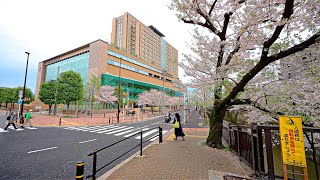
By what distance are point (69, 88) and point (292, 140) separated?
36.7m

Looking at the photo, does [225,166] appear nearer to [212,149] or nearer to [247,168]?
[247,168]

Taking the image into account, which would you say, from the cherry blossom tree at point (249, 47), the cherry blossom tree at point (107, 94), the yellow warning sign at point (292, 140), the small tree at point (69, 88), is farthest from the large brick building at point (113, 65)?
the yellow warning sign at point (292, 140)

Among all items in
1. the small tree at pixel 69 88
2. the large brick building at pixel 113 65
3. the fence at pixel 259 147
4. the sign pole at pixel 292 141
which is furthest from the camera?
the large brick building at pixel 113 65

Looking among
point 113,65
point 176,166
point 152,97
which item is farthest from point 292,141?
point 152,97

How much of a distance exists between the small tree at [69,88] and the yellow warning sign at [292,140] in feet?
119

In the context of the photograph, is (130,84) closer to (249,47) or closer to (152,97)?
(152,97)

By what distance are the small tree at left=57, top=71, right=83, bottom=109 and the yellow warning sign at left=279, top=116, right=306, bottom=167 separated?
119 feet

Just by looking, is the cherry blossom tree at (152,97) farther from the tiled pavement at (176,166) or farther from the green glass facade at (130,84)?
the tiled pavement at (176,166)

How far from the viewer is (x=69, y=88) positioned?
108 feet

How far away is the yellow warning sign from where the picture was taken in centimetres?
290

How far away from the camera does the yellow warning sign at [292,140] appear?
9.51 feet

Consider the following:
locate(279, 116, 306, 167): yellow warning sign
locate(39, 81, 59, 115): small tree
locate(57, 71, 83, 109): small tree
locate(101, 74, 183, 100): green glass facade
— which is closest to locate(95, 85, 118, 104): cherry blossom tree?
locate(101, 74, 183, 100): green glass facade

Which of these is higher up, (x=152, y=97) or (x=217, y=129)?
(x=152, y=97)

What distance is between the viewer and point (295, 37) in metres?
5.40
